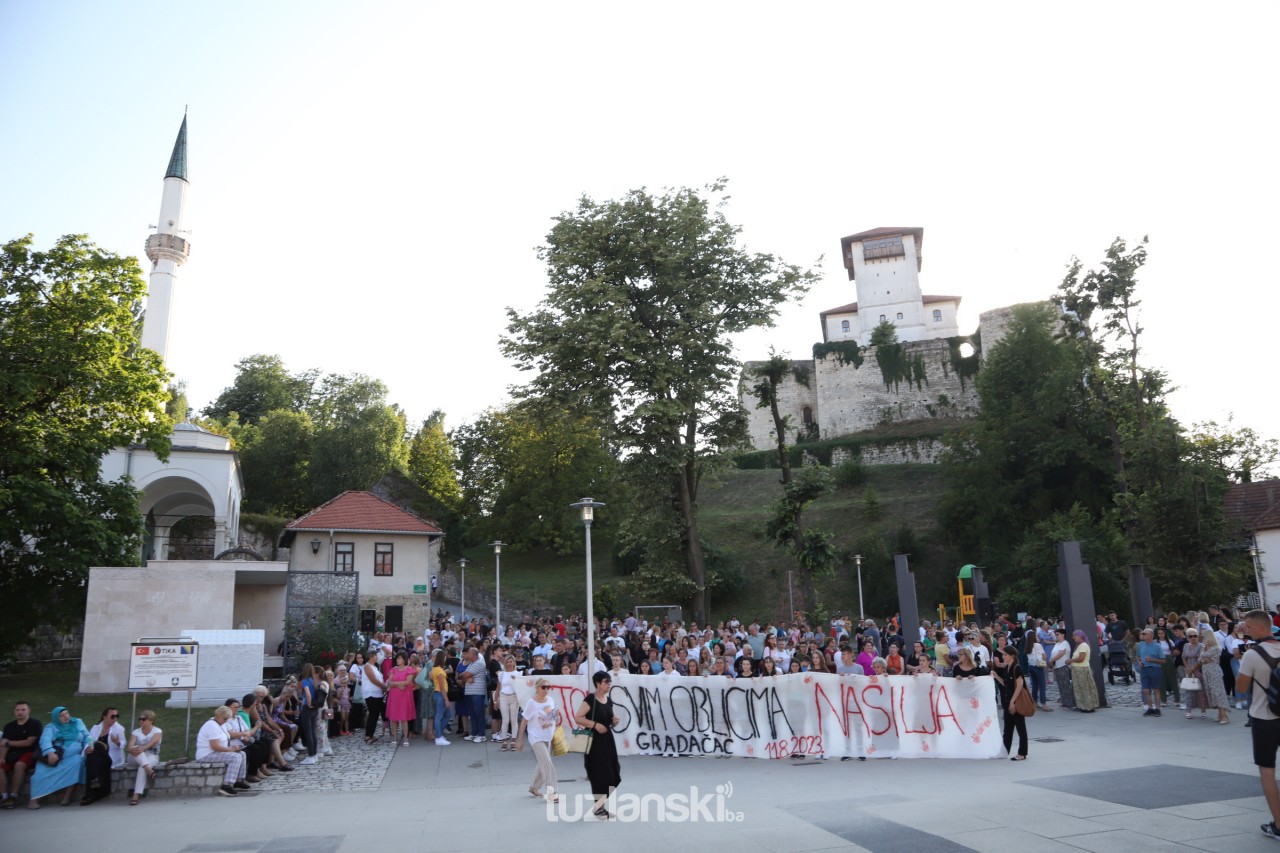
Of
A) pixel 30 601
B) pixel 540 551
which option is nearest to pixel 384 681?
pixel 30 601

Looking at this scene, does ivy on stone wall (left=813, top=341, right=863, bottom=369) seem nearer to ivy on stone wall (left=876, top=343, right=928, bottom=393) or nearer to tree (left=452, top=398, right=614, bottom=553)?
ivy on stone wall (left=876, top=343, right=928, bottom=393)

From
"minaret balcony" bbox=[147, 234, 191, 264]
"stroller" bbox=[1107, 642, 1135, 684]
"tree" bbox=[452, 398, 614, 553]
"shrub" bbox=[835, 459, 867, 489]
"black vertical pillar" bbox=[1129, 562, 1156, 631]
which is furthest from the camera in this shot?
"shrub" bbox=[835, 459, 867, 489]

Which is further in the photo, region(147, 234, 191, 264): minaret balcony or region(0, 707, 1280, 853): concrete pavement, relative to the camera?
region(147, 234, 191, 264): minaret balcony

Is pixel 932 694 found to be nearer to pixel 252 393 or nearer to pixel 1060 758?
pixel 1060 758

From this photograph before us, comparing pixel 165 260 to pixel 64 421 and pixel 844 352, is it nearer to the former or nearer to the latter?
pixel 64 421

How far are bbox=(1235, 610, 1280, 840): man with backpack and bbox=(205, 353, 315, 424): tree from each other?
80.2m

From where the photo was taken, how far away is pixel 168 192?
46.1 metres

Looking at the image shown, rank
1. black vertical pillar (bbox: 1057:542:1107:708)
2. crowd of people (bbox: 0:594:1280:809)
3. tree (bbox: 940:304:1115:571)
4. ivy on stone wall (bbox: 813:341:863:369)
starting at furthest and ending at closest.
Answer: ivy on stone wall (bbox: 813:341:863:369) < tree (bbox: 940:304:1115:571) < black vertical pillar (bbox: 1057:542:1107:708) < crowd of people (bbox: 0:594:1280:809)

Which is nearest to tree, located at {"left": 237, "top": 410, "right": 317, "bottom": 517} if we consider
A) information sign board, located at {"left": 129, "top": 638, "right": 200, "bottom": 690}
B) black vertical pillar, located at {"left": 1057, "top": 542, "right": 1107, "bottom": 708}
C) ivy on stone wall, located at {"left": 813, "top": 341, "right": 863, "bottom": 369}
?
ivy on stone wall, located at {"left": 813, "top": 341, "right": 863, "bottom": 369}

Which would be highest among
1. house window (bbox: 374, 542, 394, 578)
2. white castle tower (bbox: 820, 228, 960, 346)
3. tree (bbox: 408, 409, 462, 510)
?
white castle tower (bbox: 820, 228, 960, 346)

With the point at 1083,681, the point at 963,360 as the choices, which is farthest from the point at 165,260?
the point at 963,360

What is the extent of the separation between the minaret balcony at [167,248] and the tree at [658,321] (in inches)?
997

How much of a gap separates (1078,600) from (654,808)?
11922mm

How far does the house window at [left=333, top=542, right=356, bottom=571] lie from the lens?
37.7m
